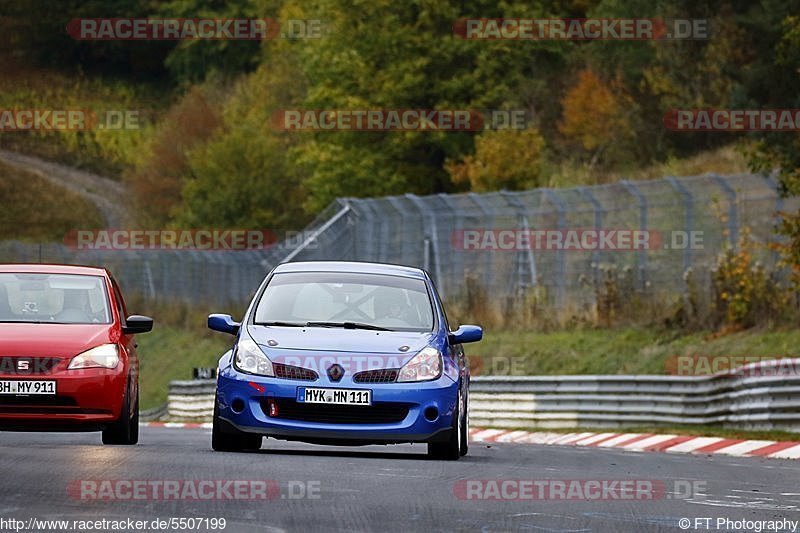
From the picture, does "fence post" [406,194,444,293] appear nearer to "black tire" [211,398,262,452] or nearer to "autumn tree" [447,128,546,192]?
"black tire" [211,398,262,452]

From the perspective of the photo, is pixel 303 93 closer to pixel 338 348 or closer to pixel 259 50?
pixel 259 50

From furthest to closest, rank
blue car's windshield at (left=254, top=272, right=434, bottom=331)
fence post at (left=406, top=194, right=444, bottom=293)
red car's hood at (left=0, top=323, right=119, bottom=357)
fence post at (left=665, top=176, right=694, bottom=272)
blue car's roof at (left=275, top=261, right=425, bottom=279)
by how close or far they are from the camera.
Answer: fence post at (left=406, top=194, right=444, bottom=293) < fence post at (left=665, top=176, right=694, bottom=272) < blue car's roof at (left=275, top=261, right=425, bottom=279) < red car's hood at (left=0, top=323, right=119, bottom=357) < blue car's windshield at (left=254, top=272, right=434, bottom=331)

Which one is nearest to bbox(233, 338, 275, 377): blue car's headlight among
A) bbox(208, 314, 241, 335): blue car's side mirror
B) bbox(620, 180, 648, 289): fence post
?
bbox(208, 314, 241, 335): blue car's side mirror

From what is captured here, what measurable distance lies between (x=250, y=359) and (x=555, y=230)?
63.4 feet

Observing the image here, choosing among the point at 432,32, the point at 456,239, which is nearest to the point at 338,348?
the point at 456,239

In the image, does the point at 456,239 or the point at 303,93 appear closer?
→ the point at 456,239

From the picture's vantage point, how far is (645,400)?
25531mm

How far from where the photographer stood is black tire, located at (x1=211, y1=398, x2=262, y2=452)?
15580mm

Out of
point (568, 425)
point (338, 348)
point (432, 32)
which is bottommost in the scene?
point (568, 425)

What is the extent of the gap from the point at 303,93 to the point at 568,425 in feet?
224

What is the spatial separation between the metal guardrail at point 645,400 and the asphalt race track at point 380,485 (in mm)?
3585

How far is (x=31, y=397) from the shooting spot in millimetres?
16188

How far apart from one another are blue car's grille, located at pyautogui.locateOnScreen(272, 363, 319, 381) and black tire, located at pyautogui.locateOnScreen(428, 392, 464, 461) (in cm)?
119

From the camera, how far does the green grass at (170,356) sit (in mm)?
52500
